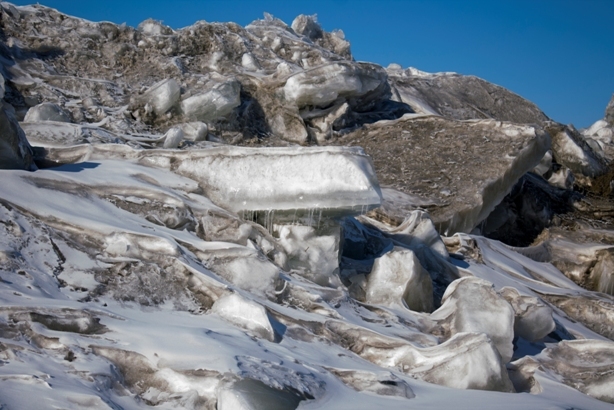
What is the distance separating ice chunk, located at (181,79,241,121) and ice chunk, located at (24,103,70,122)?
1.62 m

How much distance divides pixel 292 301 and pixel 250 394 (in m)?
1.53

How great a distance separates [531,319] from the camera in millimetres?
4863

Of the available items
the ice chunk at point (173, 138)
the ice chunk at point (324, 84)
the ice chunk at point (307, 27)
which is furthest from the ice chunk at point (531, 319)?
the ice chunk at point (307, 27)

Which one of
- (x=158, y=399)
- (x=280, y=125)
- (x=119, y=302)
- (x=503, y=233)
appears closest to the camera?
(x=158, y=399)

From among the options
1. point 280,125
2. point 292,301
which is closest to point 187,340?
point 292,301

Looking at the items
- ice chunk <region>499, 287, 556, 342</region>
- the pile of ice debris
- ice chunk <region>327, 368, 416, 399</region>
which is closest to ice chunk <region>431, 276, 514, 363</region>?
the pile of ice debris

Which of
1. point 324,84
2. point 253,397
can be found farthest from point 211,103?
point 253,397

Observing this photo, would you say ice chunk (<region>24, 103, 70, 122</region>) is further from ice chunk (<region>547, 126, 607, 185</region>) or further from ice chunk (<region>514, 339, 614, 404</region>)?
ice chunk (<region>547, 126, 607, 185</region>)

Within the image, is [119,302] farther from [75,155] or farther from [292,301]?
[75,155]

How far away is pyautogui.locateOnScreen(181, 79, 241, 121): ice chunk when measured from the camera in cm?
852

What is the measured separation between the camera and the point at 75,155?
17.2ft

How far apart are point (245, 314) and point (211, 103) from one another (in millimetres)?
5252

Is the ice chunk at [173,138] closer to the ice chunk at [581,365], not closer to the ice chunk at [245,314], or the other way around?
the ice chunk at [245,314]

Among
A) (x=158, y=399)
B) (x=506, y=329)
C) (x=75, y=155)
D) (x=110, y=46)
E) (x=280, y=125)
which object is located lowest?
(x=158, y=399)
